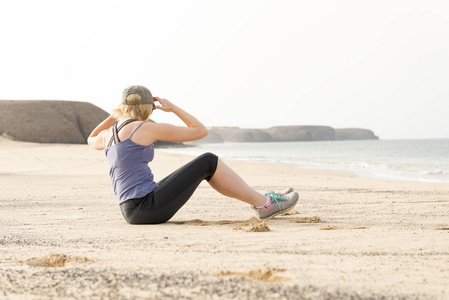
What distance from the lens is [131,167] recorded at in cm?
424

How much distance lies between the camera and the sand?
89.4 inches

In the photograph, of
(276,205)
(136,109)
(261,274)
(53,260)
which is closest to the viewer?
(261,274)

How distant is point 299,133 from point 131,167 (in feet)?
599

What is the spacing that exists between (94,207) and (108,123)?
1.92 meters

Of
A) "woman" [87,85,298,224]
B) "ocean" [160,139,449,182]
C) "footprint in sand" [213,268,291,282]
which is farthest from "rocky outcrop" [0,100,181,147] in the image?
"footprint in sand" [213,268,291,282]

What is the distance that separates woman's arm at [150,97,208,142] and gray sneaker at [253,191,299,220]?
38.2 inches

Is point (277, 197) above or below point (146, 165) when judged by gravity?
below

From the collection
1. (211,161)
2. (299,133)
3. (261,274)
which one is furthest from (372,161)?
(299,133)

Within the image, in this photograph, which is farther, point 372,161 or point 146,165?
point 372,161

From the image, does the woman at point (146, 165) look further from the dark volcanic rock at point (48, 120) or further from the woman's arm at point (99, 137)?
the dark volcanic rock at point (48, 120)

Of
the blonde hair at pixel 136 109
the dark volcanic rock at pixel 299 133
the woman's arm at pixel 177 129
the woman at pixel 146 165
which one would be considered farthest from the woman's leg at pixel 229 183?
the dark volcanic rock at pixel 299 133

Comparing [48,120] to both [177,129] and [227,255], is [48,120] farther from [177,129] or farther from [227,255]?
[227,255]

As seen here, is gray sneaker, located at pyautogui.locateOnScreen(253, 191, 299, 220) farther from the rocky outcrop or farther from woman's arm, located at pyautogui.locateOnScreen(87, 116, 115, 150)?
the rocky outcrop

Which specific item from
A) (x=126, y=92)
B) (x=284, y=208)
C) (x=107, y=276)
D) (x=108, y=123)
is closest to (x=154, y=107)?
(x=126, y=92)
